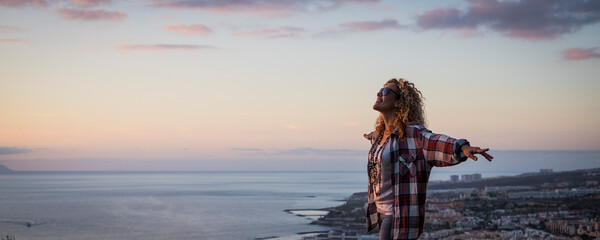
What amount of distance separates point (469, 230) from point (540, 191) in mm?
9272

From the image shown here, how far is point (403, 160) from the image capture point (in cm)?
260

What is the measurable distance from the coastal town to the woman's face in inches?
646

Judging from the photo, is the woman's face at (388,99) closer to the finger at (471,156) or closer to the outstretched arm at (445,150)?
the outstretched arm at (445,150)

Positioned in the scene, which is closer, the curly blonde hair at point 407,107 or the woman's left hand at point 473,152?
the woman's left hand at point 473,152

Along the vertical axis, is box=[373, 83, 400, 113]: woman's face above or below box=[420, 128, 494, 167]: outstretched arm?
above

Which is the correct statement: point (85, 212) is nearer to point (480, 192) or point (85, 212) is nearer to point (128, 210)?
point (128, 210)

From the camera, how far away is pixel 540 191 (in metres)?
28.6

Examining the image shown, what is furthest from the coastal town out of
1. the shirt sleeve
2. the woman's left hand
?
the woman's left hand

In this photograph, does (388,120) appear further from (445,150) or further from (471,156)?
(471,156)

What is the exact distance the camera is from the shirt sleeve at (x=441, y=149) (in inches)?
94.7

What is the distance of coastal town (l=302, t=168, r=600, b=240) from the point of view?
769 inches

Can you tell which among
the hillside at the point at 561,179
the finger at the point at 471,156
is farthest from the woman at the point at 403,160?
the hillside at the point at 561,179

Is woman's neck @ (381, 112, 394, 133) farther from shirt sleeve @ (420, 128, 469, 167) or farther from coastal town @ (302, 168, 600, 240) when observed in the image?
coastal town @ (302, 168, 600, 240)

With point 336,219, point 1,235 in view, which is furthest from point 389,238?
point 1,235
